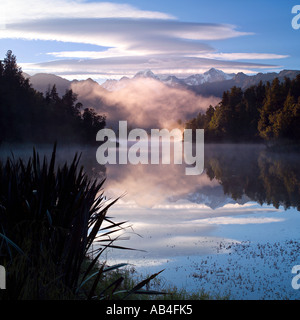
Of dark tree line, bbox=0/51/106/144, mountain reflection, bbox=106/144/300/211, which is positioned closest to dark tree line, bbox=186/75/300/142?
dark tree line, bbox=0/51/106/144

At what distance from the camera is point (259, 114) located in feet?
287

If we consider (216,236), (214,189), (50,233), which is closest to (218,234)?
(216,236)

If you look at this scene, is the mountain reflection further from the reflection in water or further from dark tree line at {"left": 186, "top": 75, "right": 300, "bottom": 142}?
dark tree line at {"left": 186, "top": 75, "right": 300, "bottom": 142}

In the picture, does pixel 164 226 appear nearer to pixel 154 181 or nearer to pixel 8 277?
pixel 8 277

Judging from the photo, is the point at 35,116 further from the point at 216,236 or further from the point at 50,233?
the point at 50,233

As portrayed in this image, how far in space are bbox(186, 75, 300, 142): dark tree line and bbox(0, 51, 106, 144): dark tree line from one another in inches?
1116

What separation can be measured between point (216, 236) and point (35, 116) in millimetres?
74086

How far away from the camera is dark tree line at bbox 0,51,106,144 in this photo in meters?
71.6

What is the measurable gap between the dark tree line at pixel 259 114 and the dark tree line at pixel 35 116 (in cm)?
2836

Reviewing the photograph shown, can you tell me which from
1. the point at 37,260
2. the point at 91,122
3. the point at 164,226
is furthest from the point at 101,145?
the point at 37,260

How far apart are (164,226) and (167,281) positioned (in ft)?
20.0

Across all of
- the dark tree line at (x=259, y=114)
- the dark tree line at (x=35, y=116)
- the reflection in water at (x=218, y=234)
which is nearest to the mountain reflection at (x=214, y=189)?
the reflection in water at (x=218, y=234)

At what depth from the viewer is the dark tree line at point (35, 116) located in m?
71.6

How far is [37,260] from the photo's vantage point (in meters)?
6.28
